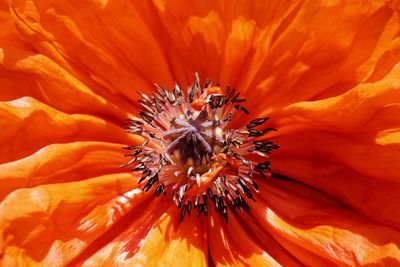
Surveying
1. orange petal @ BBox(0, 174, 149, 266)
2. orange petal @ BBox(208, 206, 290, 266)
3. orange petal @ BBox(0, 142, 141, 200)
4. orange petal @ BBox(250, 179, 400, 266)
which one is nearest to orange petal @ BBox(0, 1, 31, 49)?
orange petal @ BBox(0, 142, 141, 200)

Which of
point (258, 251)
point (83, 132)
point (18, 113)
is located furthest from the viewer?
point (83, 132)

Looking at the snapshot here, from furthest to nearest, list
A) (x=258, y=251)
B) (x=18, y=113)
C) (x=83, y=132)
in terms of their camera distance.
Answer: (x=83, y=132), (x=258, y=251), (x=18, y=113)

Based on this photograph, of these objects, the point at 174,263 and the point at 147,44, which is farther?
the point at 147,44

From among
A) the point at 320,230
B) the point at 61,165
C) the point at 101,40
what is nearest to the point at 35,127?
the point at 61,165

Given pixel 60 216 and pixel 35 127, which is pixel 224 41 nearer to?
pixel 35 127

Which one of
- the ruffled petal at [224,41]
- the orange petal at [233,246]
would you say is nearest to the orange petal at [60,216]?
the orange petal at [233,246]

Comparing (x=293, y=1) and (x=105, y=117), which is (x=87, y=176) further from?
(x=293, y=1)

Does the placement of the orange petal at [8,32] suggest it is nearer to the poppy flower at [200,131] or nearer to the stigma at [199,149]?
the poppy flower at [200,131]

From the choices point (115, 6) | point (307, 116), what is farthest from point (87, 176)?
point (307, 116)
